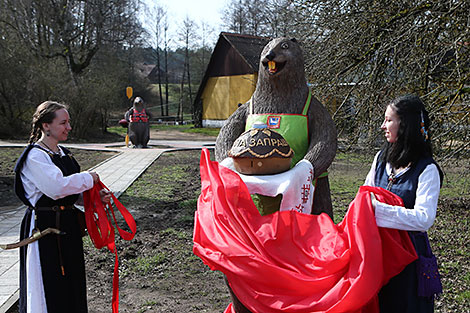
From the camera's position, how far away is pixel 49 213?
9.36 ft

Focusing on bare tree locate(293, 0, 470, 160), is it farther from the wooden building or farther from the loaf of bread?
the wooden building

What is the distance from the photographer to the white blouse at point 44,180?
8.84 feet

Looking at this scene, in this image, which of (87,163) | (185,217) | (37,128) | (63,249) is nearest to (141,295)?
(63,249)

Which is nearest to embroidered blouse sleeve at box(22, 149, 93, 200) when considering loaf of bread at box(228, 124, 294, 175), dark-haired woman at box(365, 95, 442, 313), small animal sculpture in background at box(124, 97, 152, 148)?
loaf of bread at box(228, 124, 294, 175)

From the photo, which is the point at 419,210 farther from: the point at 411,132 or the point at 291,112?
the point at 291,112

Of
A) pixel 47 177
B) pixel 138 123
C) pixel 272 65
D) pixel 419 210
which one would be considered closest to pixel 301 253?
Answer: pixel 419 210

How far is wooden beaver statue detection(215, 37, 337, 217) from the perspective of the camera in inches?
130

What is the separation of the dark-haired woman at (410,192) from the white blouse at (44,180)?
6.33ft

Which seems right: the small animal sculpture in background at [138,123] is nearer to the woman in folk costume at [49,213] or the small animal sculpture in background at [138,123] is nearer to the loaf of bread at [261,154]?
the woman in folk costume at [49,213]

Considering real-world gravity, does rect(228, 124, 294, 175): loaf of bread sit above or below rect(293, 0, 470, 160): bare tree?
below

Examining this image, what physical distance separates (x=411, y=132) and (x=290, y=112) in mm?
1122

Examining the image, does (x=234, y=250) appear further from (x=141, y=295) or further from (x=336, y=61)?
(x=336, y=61)

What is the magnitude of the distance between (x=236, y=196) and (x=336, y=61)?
16.5 ft

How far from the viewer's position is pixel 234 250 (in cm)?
242
